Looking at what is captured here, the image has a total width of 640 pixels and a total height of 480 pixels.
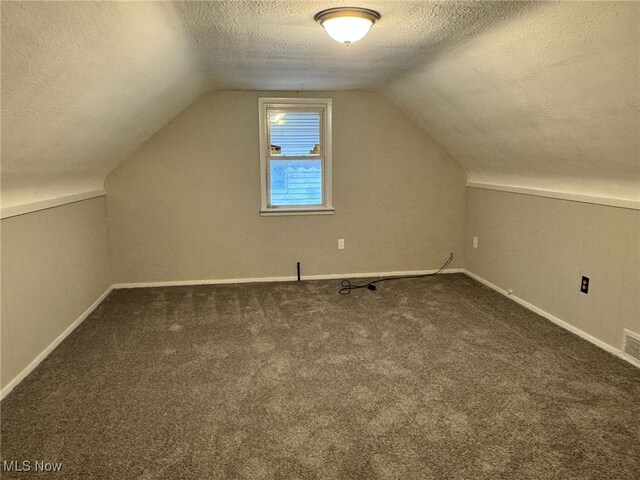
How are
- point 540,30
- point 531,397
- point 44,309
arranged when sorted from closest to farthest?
point 540,30 → point 531,397 → point 44,309

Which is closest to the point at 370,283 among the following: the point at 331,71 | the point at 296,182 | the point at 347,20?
the point at 296,182

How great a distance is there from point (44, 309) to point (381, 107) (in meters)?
3.47

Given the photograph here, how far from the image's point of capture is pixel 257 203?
4.54 metres

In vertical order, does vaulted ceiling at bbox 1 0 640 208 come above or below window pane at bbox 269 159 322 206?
above

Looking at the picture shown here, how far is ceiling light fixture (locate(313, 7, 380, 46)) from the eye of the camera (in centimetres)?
216

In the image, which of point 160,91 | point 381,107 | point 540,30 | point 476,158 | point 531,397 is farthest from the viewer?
point 381,107

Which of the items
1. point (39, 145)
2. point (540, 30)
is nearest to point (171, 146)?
point (39, 145)

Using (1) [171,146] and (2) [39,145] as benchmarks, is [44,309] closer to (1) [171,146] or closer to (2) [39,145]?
(2) [39,145]

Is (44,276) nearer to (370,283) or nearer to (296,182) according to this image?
(296,182)

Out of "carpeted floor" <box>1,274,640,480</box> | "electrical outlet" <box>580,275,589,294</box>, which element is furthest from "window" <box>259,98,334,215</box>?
"electrical outlet" <box>580,275,589,294</box>

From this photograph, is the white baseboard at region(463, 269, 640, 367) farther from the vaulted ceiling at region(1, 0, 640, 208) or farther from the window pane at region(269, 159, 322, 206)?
the window pane at region(269, 159, 322, 206)

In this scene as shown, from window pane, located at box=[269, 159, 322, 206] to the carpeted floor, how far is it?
1.39 metres

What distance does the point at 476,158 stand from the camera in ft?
13.9

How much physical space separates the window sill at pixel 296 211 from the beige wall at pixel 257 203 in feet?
0.19
